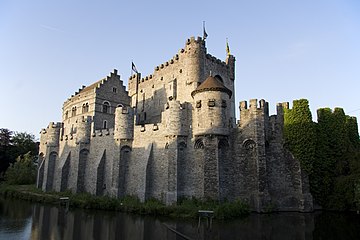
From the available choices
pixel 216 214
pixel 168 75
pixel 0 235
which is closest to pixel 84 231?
pixel 0 235

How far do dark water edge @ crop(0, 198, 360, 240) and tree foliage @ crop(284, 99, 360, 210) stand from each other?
3024 mm

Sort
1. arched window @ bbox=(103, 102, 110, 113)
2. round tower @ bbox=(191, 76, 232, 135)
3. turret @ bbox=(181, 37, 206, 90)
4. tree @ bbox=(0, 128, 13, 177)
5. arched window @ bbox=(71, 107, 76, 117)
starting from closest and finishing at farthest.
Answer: round tower @ bbox=(191, 76, 232, 135) < turret @ bbox=(181, 37, 206, 90) < arched window @ bbox=(103, 102, 110, 113) < arched window @ bbox=(71, 107, 76, 117) < tree @ bbox=(0, 128, 13, 177)

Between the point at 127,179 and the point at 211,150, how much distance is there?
907 centimetres

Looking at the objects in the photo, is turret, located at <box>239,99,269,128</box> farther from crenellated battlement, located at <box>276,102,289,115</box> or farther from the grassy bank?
the grassy bank

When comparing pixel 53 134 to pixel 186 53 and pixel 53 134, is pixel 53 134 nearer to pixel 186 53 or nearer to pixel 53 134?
pixel 53 134

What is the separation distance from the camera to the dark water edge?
577 inches

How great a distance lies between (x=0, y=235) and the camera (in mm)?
14523

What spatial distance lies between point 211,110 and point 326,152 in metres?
12.6

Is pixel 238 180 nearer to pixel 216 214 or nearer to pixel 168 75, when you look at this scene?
pixel 216 214

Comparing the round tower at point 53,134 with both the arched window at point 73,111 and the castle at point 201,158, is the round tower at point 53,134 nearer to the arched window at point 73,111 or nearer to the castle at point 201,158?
the arched window at point 73,111

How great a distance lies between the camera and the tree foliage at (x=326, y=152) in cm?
2425

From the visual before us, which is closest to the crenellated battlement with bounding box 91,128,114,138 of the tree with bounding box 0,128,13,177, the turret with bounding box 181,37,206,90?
the turret with bounding box 181,37,206,90

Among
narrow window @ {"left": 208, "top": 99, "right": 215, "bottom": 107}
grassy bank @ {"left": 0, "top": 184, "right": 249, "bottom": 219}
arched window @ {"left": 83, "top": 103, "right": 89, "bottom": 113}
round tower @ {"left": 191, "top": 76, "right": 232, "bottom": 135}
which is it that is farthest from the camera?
arched window @ {"left": 83, "top": 103, "right": 89, "bottom": 113}

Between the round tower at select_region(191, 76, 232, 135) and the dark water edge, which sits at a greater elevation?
the round tower at select_region(191, 76, 232, 135)
